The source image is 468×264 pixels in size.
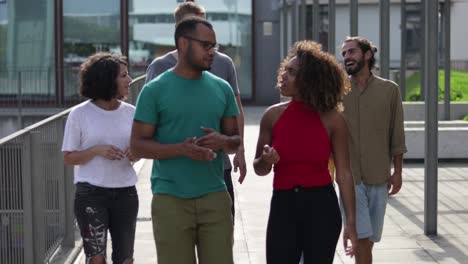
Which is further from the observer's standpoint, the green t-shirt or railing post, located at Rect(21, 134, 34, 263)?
railing post, located at Rect(21, 134, 34, 263)

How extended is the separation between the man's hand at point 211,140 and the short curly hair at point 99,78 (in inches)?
48.5

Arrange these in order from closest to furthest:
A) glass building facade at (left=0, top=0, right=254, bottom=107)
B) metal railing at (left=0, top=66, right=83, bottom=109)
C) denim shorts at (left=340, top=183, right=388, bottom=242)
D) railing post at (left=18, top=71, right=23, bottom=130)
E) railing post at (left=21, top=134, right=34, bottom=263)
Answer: denim shorts at (left=340, top=183, right=388, bottom=242)
railing post at (left=21, top=134, right=34, bottom=263)
railing post at (left=18, top=71, right=23, bottom=130)
metal railing at (left=0, top=66, right=83, bottom=109)
glass building facade at (left=0, top=0, right=254, bottom=107)

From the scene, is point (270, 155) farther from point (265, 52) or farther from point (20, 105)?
→ point (265, 52)

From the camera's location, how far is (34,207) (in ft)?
23.1

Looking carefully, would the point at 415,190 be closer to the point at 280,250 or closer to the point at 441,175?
the point at 441,175

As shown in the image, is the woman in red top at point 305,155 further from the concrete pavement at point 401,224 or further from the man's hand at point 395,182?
the concrete pavement at point 401,224

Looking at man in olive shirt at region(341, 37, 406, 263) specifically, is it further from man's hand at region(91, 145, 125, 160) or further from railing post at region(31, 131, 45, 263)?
railing post at region(31, 131, 45, 263)

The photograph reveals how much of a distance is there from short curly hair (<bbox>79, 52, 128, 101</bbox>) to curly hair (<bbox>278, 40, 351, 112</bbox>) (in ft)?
4.16

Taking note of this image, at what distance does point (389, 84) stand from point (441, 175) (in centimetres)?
726

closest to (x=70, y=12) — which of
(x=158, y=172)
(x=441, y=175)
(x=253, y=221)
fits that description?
(x=441, y=175)

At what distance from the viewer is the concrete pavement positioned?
28.2 ft

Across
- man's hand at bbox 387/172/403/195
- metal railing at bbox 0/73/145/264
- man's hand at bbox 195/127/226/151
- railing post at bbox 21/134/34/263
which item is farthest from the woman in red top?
railing post at bbox 21/134/34/263

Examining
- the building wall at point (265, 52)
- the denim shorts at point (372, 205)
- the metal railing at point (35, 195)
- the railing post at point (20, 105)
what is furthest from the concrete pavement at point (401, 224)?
the building wall at point (265, 52)

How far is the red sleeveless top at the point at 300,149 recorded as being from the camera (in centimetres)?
519
